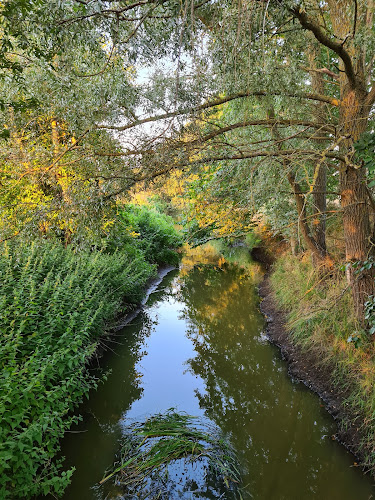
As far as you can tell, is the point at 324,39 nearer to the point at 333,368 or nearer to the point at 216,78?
the point at 216,78

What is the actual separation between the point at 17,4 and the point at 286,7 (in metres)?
2.14

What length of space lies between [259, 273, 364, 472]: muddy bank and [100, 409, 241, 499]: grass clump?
63.3 inches

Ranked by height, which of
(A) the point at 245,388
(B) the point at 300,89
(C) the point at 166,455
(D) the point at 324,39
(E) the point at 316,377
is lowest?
(E) the point at 316,377

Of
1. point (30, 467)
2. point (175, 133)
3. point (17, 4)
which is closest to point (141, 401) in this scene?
point (30, 467)

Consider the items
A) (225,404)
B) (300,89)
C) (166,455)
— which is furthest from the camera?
(225,404)

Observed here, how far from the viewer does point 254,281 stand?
42.8 ft

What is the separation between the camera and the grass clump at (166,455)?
3799 millimetres

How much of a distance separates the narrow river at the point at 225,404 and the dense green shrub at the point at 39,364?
514mm

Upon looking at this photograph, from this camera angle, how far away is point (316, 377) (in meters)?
5.91

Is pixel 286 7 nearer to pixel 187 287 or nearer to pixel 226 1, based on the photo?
pixel 226 1

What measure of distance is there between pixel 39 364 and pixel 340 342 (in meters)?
4.57

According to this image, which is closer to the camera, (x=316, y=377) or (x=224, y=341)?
(x=316, y=377)

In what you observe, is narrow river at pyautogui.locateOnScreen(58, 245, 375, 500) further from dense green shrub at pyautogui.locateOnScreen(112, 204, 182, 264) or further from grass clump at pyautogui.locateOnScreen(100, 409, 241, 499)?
dense green shrub at pyautogui.locateOnScreen(112, 204, 182, 264)

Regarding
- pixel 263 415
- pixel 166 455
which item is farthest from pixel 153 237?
pixel 166 455
